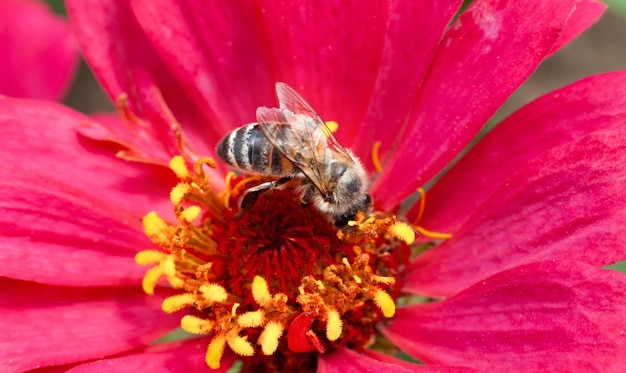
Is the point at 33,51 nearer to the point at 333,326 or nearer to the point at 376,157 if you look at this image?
the point at 376,157

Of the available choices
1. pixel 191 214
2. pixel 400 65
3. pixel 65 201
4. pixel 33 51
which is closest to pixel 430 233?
pixel 400 65

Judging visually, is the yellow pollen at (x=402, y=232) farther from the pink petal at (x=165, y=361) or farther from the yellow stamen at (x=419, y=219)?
the pink petal at (x=165, y=361)

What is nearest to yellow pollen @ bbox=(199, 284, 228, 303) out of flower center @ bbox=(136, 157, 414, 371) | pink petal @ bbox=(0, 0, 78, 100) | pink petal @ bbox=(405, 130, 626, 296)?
flower center @ bbox=(136, 157, 414, 371)

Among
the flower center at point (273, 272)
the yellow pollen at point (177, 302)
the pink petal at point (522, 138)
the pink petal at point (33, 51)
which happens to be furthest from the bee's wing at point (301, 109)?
the pink petal at point (33, 51)

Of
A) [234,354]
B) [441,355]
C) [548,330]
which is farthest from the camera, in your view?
[234,354]

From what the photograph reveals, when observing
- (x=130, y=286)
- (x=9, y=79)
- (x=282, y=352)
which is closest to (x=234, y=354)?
(x=282, y=352)

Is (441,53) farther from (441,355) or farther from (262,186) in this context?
(441,355)
